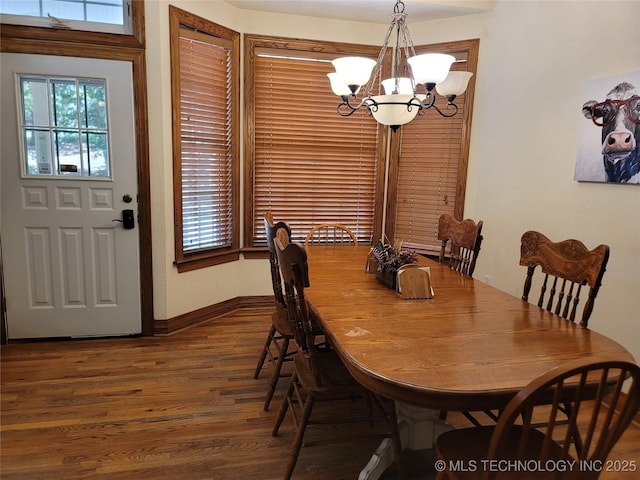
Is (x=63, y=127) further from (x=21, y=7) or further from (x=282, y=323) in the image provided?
(x=282, y=323)

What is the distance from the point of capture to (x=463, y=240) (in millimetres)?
2607

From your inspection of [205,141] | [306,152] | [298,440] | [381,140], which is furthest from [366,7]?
[298,440]

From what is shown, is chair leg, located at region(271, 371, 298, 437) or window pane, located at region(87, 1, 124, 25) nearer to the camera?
chair leg, located at region(271, 371, 298, 437)

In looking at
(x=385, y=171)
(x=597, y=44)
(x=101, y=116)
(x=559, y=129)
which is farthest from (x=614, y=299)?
(x=101, y=116)

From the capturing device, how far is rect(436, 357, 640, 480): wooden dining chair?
1.03 meters

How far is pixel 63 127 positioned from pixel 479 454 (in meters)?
3.15

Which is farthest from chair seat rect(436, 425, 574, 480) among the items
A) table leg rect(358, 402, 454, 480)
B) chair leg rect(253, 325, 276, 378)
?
chair leg rect(253, 325, 276, 378)

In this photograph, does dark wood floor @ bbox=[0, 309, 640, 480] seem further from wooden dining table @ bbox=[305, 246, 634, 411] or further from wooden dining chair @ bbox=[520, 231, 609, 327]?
wooden dining chair @ bbox=[520, 231, 609, 327]

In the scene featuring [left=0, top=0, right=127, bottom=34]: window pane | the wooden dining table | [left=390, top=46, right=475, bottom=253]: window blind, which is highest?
[left=0, top=0, right=127, bottom=34]: window pane

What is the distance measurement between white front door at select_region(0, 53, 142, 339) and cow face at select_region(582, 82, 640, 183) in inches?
121

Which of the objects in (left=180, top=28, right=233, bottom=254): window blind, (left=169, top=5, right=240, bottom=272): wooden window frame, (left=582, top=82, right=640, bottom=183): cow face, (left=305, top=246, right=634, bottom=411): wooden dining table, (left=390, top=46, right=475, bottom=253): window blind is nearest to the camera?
(left=305, top=246, right=634, bottom=411): wooden dining table

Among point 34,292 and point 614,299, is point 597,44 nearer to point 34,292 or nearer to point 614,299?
point 614,299

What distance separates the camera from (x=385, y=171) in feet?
13.3

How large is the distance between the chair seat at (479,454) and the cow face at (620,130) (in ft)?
5.50
